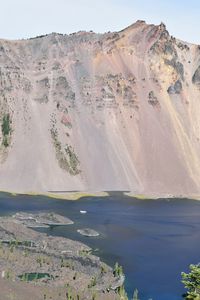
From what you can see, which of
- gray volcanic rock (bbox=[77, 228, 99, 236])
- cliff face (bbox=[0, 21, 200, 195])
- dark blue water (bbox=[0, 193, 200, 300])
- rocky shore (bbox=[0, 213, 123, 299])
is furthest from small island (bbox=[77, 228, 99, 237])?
cliff face (bbox=[0, 21, 200, 195])

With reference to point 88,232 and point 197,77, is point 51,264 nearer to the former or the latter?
point 88,232

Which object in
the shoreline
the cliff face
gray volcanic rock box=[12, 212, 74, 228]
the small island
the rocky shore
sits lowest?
the rocky shore

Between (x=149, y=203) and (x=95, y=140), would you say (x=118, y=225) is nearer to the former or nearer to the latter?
(x=149, y=203)

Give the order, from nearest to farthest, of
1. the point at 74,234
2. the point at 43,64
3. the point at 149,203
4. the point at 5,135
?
the point at 74,234, the point at 149,203, the point at 5,135, the point at 43,64

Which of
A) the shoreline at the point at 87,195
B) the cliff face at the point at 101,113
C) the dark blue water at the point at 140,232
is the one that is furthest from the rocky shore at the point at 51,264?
the cliff face at the point at 101,113

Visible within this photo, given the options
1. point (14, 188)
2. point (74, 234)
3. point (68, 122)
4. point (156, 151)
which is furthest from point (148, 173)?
point (74, 234)

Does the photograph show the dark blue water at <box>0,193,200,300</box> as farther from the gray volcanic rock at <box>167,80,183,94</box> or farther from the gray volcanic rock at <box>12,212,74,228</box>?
the gray volcanic rock at <box>167,80,183,94</box>
